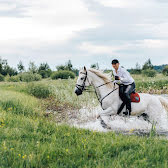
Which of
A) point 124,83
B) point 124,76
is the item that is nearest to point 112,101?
point 124,83

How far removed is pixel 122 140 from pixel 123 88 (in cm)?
204

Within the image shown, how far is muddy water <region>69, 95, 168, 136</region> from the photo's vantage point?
7320mm

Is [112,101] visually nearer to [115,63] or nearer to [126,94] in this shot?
[126,94]

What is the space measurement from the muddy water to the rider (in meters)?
0.81

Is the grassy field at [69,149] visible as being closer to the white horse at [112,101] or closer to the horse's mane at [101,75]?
the white horse at [112,101]

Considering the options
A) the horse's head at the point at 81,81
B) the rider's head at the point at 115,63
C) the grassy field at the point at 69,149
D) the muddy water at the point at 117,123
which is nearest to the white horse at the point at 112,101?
the horse's head at the point at 81,81

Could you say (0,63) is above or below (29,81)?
above

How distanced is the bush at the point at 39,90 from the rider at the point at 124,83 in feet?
32.5

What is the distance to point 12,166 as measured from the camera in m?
4.05

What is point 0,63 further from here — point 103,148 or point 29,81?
point 103,148

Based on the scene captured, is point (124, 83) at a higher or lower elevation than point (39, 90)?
higher

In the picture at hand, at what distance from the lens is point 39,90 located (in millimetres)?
16000

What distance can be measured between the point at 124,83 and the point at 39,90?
10462mm

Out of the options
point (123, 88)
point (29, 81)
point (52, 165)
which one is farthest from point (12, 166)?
point (29, 81)
